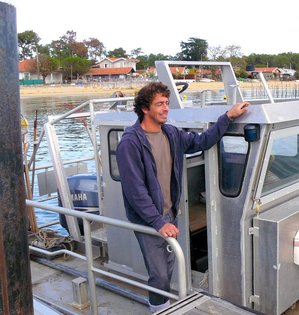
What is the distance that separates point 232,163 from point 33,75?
111 m

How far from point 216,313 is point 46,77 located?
113 metres

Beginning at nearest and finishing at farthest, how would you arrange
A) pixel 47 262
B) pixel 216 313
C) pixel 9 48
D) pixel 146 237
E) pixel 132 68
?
1. pixel 9 48
2. pixel 216 313
3. pixel 146 237
4. pixel 47 262
5. pixel 132 68

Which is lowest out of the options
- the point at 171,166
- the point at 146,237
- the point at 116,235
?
the point at 116,235

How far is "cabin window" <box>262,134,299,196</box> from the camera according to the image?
352 centimetres

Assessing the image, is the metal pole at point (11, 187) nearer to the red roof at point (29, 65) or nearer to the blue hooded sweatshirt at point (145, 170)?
the blue hooded sweatshirt at point (145, 170)

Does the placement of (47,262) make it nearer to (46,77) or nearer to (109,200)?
(109,200)

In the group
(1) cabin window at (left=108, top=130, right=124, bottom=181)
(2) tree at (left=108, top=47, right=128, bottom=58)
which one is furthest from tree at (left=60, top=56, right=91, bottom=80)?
(1) cabin window at (left=108, top=130, right=124, bottom=181)

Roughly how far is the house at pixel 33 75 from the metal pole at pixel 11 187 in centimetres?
10567

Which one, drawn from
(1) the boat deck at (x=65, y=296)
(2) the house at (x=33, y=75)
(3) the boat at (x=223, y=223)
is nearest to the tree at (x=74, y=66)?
(2) the house at (x=33, y=75)

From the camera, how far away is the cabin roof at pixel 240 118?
319cm

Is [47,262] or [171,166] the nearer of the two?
[171,166]

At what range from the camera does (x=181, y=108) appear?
3.84 m

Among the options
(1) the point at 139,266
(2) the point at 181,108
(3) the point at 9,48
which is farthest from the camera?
(1) the point at 139,266

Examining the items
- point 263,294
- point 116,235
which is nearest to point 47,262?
point 116,235
